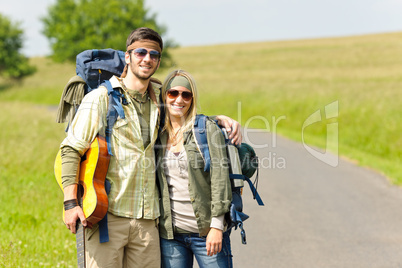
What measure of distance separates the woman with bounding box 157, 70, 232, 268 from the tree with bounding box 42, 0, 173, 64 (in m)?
36.9

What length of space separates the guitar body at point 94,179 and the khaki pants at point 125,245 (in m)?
0.16

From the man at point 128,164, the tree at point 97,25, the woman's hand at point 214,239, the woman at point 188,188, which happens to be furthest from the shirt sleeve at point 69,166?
the tree at point 97,25

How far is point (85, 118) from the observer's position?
2963 mm

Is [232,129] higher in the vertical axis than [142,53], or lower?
lower

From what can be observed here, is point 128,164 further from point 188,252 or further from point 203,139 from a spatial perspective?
point 188,252

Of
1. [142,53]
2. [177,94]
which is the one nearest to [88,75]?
[142,53]

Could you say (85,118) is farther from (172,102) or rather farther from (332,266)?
(332,266)

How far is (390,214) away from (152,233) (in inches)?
197

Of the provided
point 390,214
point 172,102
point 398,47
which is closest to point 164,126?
point 172,102

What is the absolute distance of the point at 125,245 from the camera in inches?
124

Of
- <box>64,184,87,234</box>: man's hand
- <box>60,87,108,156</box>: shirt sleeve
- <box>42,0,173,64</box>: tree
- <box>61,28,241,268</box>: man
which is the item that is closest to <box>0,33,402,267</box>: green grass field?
<box>61,28,241,268</box>: man

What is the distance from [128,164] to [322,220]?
4.43m

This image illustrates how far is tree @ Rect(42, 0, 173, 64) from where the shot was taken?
4147 cm

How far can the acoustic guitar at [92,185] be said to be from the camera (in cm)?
288
